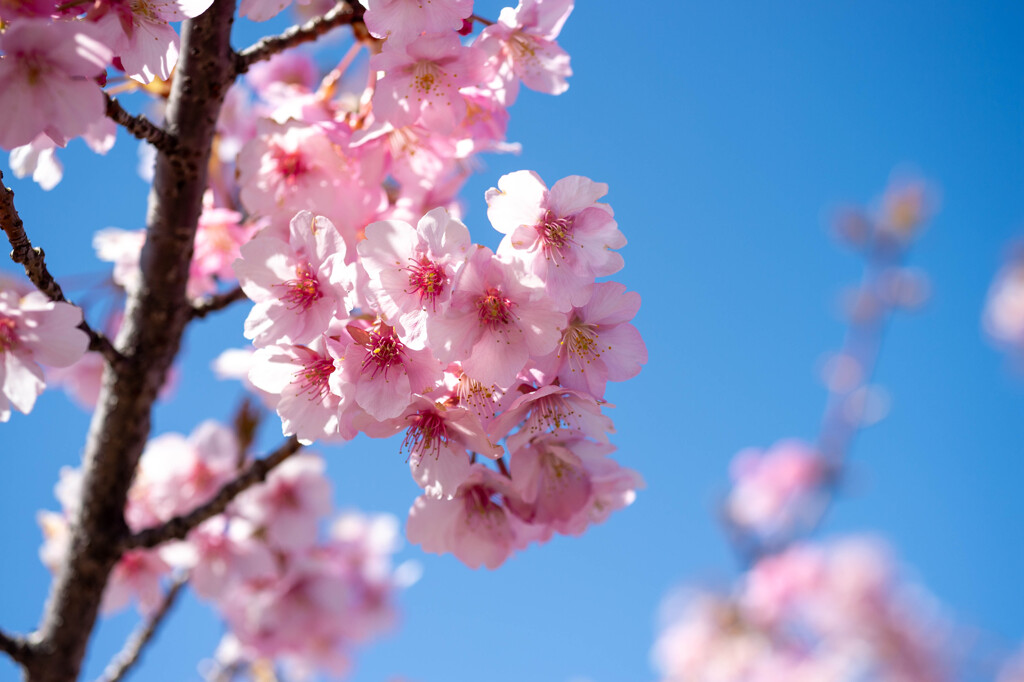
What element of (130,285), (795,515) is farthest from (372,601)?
(795,515)

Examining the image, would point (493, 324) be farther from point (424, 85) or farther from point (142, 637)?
point (142, 637)

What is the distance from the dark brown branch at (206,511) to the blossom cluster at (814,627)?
11.0 ft

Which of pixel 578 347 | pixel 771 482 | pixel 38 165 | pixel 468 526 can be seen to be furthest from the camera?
pixel 771 482

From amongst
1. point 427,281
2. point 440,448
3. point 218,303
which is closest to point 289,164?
point 218,303

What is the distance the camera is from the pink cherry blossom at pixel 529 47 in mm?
1364

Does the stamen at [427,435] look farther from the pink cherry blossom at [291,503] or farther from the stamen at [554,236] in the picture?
the pink cherry blossom at [291,503]

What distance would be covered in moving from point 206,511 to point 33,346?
0.57 m

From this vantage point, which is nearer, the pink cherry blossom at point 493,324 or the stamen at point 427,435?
the pink cherry blossom at point 493,324

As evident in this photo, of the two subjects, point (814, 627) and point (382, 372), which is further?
point (814, 627)

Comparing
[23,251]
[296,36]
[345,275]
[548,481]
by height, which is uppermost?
[296,36]

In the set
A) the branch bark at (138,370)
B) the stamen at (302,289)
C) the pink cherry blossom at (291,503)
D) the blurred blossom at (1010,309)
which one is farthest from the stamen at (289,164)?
the blurred blossom at (1010,309)

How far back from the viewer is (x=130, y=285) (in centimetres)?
173

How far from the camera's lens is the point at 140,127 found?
1363mm

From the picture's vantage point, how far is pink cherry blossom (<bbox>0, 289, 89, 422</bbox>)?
118 centimetres
